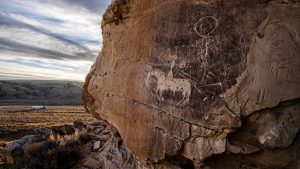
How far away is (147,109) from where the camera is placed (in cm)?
663

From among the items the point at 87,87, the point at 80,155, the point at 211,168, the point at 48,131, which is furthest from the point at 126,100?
the point at 48,131

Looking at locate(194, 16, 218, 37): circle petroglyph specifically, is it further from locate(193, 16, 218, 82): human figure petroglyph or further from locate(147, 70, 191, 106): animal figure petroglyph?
locate(147, 70, 191, 106): animal figure petroglyph

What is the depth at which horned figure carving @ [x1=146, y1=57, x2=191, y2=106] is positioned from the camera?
592 centimetres

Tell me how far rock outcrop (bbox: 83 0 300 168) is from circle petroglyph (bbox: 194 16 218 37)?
0.7 inches

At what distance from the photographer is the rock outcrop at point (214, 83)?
5266 millimetres

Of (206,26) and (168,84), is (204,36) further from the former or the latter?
(168,84)

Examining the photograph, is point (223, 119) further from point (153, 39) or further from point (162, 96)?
point (153, 39)

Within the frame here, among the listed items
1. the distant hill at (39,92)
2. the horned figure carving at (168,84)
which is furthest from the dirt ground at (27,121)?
the distant hill at (39,92)

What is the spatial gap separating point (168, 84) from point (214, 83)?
38.4 inches

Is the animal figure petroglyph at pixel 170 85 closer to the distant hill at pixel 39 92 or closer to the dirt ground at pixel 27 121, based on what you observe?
the dirt ground at pixel 27 121

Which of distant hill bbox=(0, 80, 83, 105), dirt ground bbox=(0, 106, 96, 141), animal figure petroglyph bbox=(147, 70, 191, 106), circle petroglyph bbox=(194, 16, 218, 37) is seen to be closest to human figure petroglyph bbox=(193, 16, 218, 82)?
circle petroglyph bbox=(194, 16, 218, 37)

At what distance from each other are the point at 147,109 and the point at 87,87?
3948 millimetres

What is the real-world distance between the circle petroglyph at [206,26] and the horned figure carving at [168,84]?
0.77 metres

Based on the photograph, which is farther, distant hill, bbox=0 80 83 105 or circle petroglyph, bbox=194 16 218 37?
distant hill, bbox=0 80 83 105
